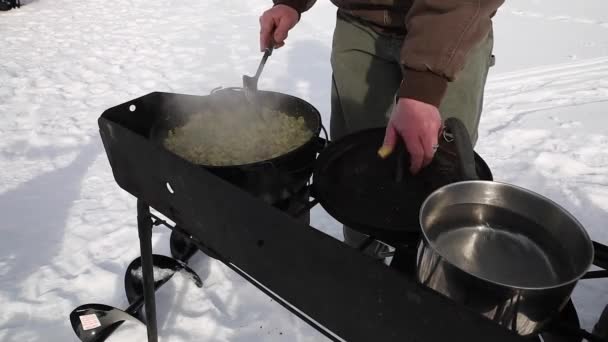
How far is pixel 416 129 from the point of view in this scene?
1157 mm

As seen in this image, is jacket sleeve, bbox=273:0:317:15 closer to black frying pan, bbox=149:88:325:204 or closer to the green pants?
the green pants

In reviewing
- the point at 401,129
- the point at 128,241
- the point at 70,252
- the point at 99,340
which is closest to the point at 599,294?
the point at 401,129

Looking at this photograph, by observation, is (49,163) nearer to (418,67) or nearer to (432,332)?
(418,67)

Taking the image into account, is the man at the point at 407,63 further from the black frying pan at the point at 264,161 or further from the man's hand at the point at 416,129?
the black frying pan at the point at 264,161

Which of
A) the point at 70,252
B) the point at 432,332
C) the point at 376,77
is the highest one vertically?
the point at 376,77

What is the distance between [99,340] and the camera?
203 centimetres

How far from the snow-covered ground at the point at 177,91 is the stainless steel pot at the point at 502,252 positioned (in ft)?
4.49

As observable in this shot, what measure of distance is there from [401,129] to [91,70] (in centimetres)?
508

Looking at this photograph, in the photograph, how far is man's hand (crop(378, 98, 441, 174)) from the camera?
3.81 feet

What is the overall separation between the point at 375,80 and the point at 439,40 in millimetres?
682

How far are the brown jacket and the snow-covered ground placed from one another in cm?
148

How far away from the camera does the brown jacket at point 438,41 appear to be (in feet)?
3.91

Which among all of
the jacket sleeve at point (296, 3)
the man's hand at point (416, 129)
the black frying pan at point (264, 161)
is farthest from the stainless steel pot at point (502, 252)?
the jacket sleeve at point (296, 3)

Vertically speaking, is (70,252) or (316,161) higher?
(316,161)
